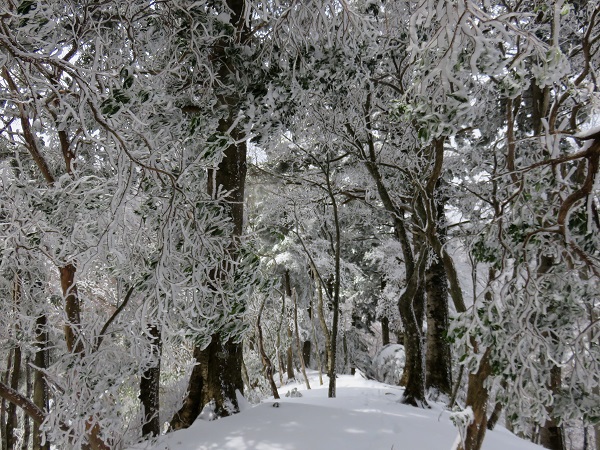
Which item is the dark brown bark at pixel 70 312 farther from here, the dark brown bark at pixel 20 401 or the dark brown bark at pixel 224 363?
the dark brown bark at pixel 224 363

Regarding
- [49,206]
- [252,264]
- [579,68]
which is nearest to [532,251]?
[252,264]

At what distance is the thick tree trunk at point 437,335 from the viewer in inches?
281

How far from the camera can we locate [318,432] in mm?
4000

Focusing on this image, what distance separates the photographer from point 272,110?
3559 millimetres

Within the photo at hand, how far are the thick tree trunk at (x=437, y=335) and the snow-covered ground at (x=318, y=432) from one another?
85.7 inches

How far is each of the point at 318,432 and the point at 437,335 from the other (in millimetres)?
3855

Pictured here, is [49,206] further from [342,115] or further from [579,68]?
[579,68]

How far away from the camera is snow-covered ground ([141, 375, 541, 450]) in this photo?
12.4 feet

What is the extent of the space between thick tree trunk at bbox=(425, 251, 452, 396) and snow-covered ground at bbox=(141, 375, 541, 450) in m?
2.18

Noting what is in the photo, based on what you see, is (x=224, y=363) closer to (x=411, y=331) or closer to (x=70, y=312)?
(x=70, y=312)

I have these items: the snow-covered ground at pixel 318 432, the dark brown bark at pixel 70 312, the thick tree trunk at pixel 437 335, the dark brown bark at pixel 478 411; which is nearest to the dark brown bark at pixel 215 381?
the snow-covered ground at pixel 318 432

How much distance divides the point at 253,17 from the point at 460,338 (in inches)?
132

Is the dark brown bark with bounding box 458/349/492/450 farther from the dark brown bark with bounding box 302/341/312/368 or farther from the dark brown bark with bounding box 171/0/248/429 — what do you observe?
the dark brown bark with bounding box 302/341/312/368

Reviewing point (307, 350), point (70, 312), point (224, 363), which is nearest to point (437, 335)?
point (224, 363)
